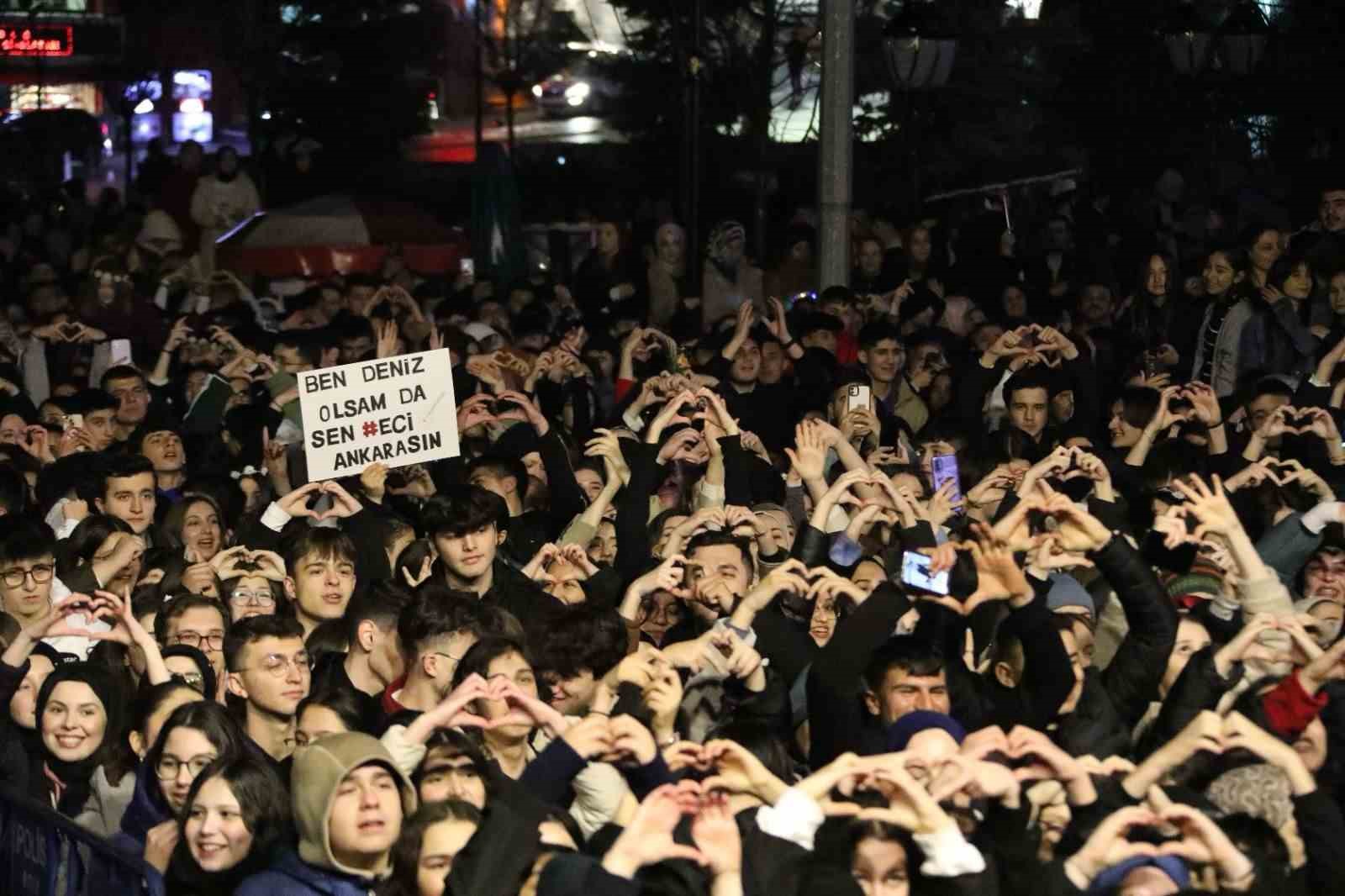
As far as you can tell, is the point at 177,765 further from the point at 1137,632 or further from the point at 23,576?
the point at 1137,632

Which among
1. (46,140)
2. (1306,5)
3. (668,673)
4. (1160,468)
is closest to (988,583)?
(668,673)

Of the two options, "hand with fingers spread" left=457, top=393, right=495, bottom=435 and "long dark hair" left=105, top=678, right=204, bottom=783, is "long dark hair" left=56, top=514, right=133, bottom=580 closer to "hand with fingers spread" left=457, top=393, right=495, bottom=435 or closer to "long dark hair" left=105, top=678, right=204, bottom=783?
"long dark hair" left=105, top=678, right=204, bottom=783

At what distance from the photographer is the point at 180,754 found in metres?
8.33

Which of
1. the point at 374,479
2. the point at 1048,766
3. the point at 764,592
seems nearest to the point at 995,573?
the point at 764,592

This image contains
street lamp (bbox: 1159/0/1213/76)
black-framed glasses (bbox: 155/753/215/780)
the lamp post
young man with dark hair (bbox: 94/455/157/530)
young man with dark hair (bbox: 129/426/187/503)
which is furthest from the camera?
street lamp (bbox: 1159/0/1213/76)

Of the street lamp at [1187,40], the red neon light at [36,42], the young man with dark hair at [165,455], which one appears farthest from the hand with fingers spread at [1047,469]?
the red neon light at [36,42]

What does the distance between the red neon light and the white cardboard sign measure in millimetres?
29492

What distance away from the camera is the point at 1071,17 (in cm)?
2927

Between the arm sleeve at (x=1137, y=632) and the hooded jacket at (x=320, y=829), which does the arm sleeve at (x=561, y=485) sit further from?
the hooded jacket at (x=320, y=829)

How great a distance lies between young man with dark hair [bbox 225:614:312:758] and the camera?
9.20 m

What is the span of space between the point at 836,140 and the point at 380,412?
5347mm

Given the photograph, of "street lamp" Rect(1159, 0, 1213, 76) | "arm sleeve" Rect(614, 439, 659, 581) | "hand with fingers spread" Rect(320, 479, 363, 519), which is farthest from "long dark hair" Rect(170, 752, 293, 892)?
"street lamp" Rect(1159, 0, 1213, 76)

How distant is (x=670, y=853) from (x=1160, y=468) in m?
5.74

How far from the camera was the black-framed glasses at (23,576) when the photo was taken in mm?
10859
